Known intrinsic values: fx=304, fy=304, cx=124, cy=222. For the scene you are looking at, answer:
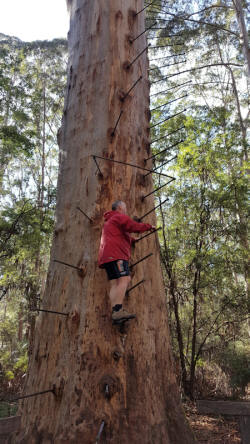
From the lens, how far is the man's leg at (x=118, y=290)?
2157 mm

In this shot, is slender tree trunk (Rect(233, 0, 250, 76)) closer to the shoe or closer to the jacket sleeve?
the jacket sleeve

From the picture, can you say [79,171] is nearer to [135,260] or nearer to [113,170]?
[113,170]

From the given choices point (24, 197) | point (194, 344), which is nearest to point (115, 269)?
point (194, 344)

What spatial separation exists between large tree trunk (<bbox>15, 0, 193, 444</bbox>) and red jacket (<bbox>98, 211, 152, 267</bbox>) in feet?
0.38

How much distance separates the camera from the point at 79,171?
9.16ft

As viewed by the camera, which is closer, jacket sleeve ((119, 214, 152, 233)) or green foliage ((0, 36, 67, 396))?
jacket sleeve ((119, 214, 152, 233))

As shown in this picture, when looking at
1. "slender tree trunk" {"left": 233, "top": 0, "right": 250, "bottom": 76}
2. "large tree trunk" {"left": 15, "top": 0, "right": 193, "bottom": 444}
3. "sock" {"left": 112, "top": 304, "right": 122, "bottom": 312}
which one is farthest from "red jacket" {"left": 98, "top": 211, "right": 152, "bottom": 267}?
"slender tree trunk" {"left": 233, "top": 0, "right": 250, "bottom": 76}

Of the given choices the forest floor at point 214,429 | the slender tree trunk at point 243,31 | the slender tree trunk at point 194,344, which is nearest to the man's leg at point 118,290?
the forest floor at point 214,429

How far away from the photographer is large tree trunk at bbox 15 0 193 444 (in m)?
1.93

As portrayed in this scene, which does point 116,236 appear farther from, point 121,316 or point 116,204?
point 121,316

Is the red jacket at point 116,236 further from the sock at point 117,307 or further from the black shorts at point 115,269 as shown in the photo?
the sock at point 117,307

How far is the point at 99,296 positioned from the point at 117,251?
357 mm

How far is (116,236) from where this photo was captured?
2361 millimetres

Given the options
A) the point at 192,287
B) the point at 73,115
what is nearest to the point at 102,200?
the point at 73,115
